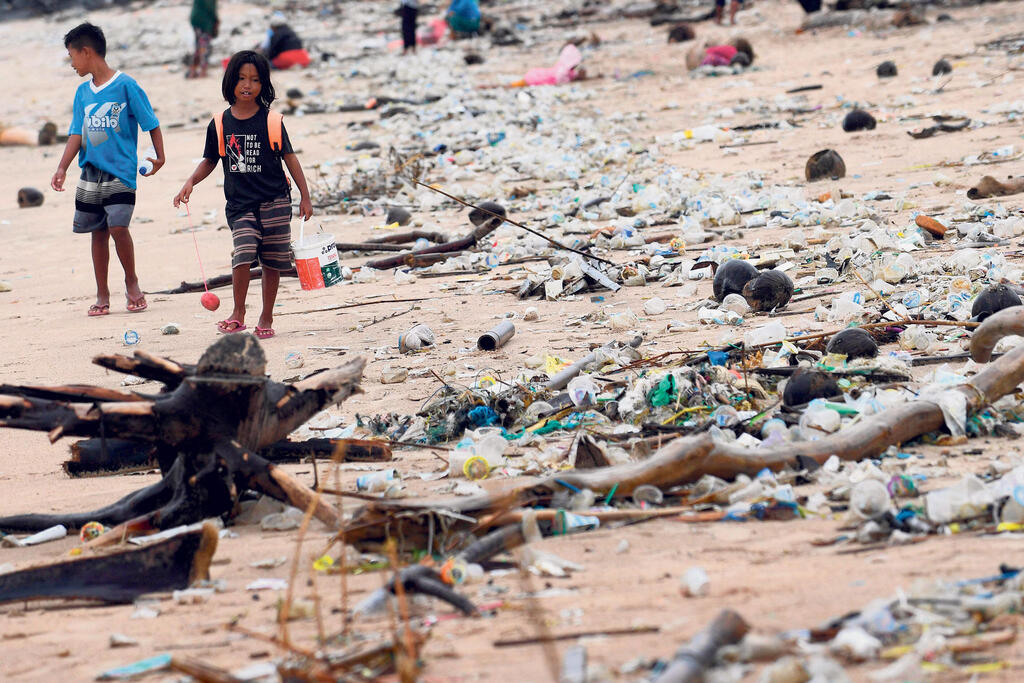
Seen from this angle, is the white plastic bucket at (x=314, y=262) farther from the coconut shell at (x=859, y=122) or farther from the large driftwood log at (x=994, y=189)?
the coconut shell at (x=859, y=122)

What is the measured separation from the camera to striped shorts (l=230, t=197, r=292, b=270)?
5.64 metres

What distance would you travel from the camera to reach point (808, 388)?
360 cm

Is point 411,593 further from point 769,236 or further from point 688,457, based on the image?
point 769,236

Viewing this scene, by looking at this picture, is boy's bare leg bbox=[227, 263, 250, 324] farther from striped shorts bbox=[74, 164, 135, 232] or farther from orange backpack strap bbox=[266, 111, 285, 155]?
striped shorts bbox=[74, 164, 135, 232]

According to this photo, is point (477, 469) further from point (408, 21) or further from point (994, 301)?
point (408, 21)

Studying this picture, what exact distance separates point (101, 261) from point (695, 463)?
15.3 feet

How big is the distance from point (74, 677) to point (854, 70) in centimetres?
1316

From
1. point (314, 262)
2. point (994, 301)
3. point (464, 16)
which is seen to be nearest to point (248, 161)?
point (314, 262)

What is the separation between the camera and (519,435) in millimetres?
3832

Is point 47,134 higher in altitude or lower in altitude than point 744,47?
lower

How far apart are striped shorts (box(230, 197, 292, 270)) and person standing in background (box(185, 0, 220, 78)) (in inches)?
624

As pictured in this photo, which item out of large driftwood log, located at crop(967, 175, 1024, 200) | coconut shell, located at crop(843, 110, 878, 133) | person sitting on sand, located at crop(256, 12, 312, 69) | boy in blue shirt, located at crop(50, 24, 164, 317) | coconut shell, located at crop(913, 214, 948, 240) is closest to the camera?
coconut shell, located at crop(913, 214, 948, 240)

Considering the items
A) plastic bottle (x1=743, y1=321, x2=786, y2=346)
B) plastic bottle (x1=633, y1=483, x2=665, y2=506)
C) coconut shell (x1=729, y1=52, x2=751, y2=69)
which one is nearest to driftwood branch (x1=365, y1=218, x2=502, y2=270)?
plastic bottle (x1=743, y1=321, x2=786, y2=346)

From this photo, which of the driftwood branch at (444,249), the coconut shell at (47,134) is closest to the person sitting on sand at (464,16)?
the coconut shell at (47,134)
